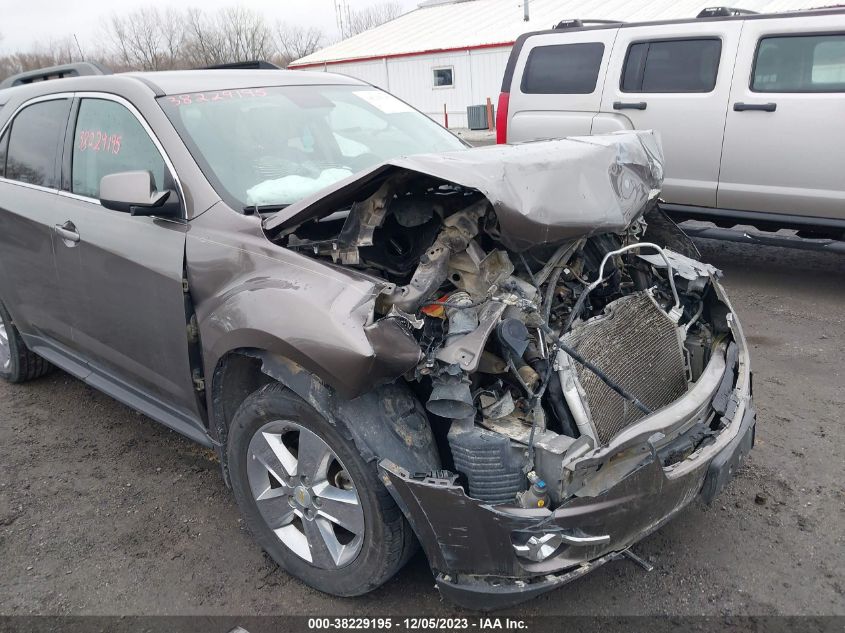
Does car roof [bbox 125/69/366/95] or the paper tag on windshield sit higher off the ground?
car roof [bbox 125/69/366/95]

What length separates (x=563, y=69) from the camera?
6688 mm

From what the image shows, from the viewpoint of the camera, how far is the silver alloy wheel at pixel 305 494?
2.35 m

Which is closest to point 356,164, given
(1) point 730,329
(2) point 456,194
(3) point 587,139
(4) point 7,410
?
(2) point 456,194

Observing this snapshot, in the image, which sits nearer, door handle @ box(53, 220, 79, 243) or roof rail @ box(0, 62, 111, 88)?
door handle @ box(53, 220, 79, 243)

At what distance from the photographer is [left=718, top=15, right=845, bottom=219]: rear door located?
5.26m

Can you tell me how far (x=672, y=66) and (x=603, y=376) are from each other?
4.73 m

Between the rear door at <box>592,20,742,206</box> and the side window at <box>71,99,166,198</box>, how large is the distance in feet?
15.3

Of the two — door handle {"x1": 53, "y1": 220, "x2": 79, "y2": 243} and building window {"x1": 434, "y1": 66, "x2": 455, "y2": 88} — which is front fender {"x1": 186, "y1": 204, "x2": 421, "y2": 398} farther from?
building window {"x1": 434, "y1": 66, "x2": 455, "y2": 88}

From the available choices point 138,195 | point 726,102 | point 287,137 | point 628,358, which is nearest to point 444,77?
point 726,102

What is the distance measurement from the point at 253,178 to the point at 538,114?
4700 mm

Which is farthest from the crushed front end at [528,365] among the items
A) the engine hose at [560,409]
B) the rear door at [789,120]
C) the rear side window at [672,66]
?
the rear side window at [672,66]

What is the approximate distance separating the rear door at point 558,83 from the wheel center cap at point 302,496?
188 inches

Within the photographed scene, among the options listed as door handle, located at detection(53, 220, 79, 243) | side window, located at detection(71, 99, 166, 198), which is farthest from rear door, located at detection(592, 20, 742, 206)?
door handle, located at detection(53, 220, 79, 243)

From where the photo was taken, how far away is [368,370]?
2.07 m
